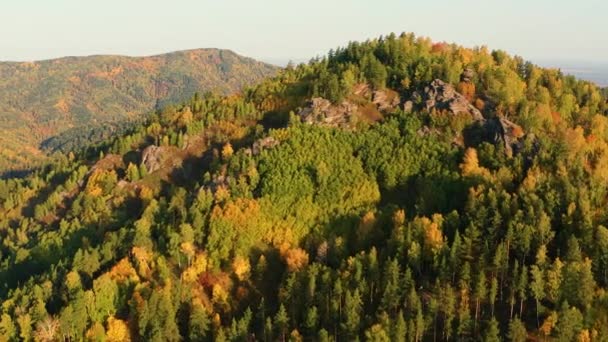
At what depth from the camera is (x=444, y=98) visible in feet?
641

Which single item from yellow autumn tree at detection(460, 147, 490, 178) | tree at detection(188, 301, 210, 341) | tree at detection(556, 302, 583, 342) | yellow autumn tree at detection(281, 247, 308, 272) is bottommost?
tree at detection(188, 301, 210, 341)

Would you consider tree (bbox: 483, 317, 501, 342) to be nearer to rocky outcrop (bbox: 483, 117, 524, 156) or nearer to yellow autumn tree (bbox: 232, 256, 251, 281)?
yellow autumn tree (bbox: 232, 256, 251, 281)

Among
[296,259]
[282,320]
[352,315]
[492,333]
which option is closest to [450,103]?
[296,259]

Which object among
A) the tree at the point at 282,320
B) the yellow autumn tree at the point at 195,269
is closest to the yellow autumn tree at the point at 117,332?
the yellow autumn tree at the point at 195,269

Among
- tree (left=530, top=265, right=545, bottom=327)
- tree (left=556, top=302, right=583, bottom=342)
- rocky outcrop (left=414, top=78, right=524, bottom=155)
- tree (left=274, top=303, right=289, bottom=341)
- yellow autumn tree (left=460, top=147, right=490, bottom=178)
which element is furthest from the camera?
rocky outcrop (left=414, top=78, right=524, bottom=155)

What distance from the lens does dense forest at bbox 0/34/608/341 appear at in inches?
4702

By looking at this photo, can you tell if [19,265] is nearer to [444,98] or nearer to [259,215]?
[259,215]

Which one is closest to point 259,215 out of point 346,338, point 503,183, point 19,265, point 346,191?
point 346,191

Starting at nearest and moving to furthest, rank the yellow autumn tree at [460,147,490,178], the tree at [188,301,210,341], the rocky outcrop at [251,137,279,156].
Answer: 1. the tree at [188,301,210,341]
2. the yellow autumn tree at [460,147,490,178]
3. the rocky outcrop at [251,137,279,156]

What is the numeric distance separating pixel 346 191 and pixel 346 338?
61302 mm

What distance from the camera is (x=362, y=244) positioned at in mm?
151625

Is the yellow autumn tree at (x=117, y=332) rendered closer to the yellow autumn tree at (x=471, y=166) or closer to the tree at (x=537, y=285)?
the tree at (x=537, y=285)

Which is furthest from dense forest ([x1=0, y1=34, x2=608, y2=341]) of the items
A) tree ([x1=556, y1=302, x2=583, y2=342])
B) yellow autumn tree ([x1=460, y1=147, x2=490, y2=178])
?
yellow autumn tree ([x1=460, y1=147, x2=490, y2=178])

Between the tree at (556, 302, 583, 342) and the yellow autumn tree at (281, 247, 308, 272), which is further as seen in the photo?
the yellow autumn tree at (281, 247, 308, 272)
